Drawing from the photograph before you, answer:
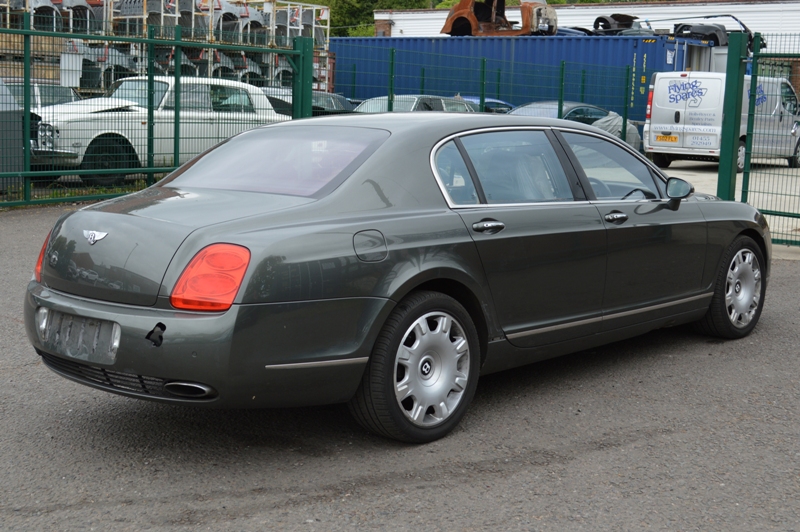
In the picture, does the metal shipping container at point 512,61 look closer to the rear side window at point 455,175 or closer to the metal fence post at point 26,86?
the metal fence post at point 26,86

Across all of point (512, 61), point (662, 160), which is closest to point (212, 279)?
point (662, 160)

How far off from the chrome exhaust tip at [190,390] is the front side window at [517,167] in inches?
67.7

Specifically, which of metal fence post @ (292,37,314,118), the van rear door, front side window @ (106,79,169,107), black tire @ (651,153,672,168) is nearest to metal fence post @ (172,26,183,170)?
front side window @ (106,79,169,107)

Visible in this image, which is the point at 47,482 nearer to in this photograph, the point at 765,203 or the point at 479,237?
the point at 479,237

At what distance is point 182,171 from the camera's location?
5.04m

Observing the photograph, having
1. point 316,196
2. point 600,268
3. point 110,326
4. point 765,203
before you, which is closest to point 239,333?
point 110,326

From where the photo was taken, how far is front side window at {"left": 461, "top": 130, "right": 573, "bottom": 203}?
480 centimetres

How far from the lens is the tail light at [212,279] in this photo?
12.2 feet

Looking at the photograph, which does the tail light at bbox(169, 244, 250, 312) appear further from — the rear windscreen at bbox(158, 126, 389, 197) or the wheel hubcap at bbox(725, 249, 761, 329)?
the wheel hubcap at bbox(725, 249, 761, 329)

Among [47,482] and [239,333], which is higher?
[239,333]

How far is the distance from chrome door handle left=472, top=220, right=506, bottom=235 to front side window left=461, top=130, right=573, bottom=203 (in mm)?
149

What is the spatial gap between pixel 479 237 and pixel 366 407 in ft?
3.20

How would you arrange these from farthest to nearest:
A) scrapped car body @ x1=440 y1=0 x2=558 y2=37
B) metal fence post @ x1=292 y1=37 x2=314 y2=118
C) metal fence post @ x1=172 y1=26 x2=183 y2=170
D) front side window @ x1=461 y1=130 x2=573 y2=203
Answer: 1. scrapped car body @ x1=440 y1=0 x2=558 y2=37
2. metal fence post @ x1=292 y1=37 x2=314 y2=118
3. metal fence post @ x1=172 y1=26 x2=183 y2=170
4. front side window @ x1=461 y1=130 x2=573 y2=203

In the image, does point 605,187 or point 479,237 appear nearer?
point 479,237
